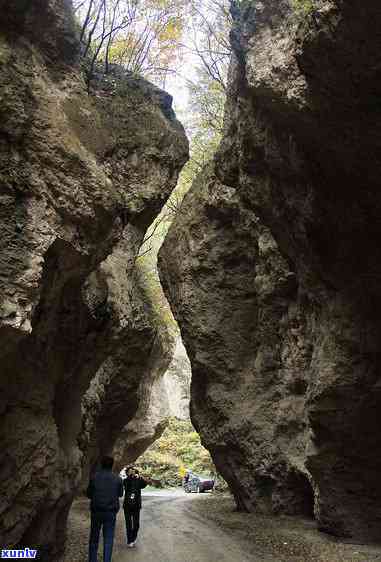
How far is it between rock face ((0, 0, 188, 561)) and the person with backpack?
1.02 m

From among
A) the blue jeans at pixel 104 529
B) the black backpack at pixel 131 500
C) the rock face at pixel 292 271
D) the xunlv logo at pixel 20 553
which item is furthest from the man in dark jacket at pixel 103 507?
the rock face at pixel 292 271

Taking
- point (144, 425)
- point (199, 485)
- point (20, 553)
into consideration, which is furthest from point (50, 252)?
point (199, 485)

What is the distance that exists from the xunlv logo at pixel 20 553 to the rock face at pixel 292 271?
18.0ft

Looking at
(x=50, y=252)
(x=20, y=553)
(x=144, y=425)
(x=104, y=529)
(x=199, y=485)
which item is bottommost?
(x=20, y=553)

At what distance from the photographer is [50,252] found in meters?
6.99

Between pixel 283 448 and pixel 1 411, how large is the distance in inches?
355

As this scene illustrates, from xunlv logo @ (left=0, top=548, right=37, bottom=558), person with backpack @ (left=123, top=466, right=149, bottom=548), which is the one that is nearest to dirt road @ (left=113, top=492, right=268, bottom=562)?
person with backpack @ (left=123, top=466, right=149, bottom=548)

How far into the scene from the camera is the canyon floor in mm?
9336

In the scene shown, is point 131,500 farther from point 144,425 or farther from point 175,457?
point 175,457

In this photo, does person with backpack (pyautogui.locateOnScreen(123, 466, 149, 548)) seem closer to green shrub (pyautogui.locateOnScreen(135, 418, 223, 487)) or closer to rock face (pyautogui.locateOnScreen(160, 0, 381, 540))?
rock face (pyautogui.locateOnScreen(160, 0, 381, 540))

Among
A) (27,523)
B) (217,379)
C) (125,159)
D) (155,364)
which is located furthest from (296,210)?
(155,364)

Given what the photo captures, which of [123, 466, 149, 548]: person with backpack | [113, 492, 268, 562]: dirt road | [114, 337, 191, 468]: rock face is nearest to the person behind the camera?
[113, 492, 268, 562]: dirt road

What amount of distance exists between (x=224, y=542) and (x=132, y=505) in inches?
80.4

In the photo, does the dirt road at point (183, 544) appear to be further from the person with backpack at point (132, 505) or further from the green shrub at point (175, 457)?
the green shrub at point (175, 457)
